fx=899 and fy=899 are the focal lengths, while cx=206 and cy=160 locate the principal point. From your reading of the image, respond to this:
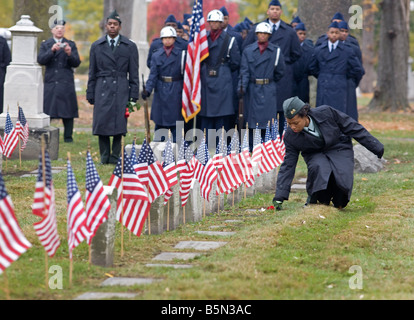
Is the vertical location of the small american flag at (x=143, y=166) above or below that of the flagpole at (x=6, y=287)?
above

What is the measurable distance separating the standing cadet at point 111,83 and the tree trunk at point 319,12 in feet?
22.7

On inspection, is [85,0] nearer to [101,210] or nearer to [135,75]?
A: [135,75]

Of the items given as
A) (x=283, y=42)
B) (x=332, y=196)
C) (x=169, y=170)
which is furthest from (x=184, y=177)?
(x=283, y=42)

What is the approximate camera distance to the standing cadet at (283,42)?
623 inches

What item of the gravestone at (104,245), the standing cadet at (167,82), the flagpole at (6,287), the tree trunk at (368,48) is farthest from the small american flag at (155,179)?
the tree trunk at (368,48)

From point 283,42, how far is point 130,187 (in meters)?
8.44

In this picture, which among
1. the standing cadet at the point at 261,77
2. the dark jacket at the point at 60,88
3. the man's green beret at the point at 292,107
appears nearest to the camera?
the man's green beret at the point at 292,107

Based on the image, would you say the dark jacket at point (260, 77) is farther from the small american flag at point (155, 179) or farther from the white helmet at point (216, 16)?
the small american flag at point (155, 179)

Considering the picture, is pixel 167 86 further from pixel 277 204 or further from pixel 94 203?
pixel 94 203

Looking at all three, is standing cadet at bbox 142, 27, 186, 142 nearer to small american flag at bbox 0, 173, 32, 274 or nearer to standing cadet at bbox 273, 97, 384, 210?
standing cadet at bbox 273, 97, 384, 210

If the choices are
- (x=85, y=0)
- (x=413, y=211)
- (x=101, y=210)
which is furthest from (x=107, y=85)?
(x=85, y=0)

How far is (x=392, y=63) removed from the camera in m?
31.1

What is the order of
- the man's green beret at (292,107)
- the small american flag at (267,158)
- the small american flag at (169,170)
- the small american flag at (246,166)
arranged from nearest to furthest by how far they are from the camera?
1. the small american flag at (169,170)
2. the man's green beret at (292,107)
3. the small american flag at (246,166)
4. the small american flag at (267,158)

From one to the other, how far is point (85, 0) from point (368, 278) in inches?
2150
